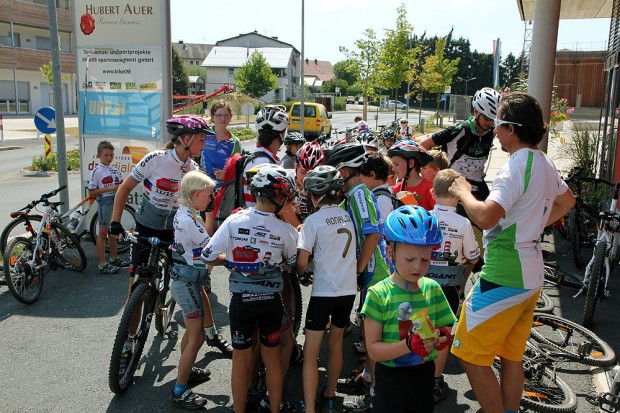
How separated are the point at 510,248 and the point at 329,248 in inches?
48.7

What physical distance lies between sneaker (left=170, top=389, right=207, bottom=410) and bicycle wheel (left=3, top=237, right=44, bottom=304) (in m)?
3.02

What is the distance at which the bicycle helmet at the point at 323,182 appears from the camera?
3.80 m

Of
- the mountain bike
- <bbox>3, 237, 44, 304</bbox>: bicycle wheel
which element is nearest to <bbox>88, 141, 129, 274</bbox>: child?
<bbox>3, 237, 44, 304</bbox>: bicycle wheel

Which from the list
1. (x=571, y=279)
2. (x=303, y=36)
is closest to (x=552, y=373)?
(x=571, y=279)

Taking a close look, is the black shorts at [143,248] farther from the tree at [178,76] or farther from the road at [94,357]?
the tree at [178,76]

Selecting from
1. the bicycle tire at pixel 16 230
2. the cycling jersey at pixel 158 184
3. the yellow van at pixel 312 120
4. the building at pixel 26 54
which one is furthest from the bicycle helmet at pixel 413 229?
the building at pixel 26 54

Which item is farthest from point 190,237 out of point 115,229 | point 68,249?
point 68,249

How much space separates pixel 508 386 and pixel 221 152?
5.02m

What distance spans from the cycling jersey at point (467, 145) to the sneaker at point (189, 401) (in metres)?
3.27

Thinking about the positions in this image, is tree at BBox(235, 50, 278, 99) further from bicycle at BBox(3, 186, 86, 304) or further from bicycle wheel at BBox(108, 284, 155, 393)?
bicycle wheel at BBox(108, 284, 155, 393)

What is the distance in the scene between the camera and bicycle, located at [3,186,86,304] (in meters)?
6.16

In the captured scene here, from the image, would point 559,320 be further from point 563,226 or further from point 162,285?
point 563,226

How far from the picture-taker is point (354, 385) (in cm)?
447

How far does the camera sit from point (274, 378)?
12.7ft
